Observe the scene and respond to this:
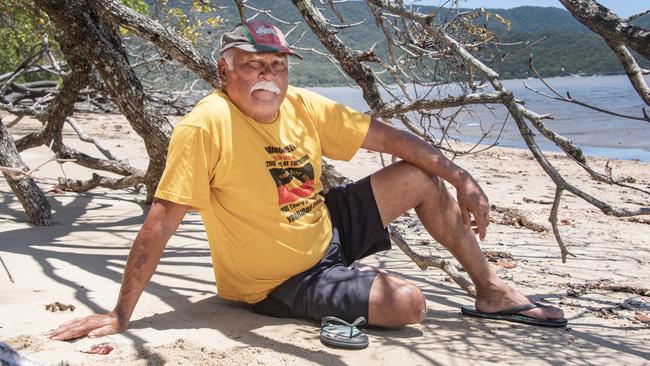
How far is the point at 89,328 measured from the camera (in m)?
2.49

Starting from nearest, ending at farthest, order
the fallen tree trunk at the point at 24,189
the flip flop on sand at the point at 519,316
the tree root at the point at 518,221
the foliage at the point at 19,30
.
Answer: the flip flop on sand at the point at 519,316
the fallen tree trunk at the point at 24,189
the tree root at the point at 518,221
the foliage at the point at 19,30

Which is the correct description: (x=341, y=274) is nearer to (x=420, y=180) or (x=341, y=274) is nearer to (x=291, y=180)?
(x=291, y=180)

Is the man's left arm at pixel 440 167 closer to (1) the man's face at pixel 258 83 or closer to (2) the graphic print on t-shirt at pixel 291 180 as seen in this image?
(2) the graphic print on t-shirt at pixel 291 180

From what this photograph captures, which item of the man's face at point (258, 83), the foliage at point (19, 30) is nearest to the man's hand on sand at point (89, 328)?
the man's face at point (258, 83)

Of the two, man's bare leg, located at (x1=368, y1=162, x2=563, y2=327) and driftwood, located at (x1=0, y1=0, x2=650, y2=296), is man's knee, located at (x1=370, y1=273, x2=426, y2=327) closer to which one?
man's bare leg, located at (x1=368, y1=162, x2=563, y2=327)

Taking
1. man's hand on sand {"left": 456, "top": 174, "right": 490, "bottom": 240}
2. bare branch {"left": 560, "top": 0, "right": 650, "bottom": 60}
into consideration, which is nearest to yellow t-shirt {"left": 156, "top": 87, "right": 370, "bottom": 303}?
man's hand on sand {"left": 456, "top": 174, "right": 490, "bottom": 240}

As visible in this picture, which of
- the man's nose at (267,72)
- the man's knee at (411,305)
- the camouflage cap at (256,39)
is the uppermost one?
the camouflage cap at (256,39)

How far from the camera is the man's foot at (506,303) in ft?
9.96

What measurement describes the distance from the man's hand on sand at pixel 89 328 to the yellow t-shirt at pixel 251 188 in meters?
0.48

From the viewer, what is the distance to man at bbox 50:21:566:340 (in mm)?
2551

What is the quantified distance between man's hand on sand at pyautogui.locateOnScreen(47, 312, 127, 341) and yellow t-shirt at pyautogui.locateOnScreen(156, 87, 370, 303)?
0.48 m

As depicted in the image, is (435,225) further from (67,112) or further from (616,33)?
(67,112)

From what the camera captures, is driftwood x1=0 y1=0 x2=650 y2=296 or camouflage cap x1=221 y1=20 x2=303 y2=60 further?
driftwood x1=0 y1=0 x2=650 y2=296

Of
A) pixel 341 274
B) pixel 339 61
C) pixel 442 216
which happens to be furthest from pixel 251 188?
pixel 339 61
